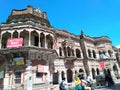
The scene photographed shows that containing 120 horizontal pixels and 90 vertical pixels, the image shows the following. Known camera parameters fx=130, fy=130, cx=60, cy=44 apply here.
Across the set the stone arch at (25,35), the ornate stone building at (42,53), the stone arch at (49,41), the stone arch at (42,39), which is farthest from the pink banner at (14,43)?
the stone arch at (49,41)

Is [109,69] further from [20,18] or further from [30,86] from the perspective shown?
[20,18]

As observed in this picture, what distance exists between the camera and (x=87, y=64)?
2698cm

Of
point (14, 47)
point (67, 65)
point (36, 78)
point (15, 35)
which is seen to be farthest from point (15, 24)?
point (67, 65)

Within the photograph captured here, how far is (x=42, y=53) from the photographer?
18.2 metres

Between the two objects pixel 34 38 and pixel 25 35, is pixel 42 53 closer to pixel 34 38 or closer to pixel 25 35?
pixel 34 38

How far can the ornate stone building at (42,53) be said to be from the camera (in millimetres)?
16938

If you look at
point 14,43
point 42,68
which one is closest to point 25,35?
point 14,43

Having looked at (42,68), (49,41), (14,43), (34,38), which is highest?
(34,38)

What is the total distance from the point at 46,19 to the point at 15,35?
6.17m

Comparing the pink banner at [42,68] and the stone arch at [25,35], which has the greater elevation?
the stone arch at [25,35]

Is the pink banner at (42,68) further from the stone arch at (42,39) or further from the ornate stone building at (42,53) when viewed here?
the stone arch at (42,39)

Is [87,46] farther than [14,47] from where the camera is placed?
Yes

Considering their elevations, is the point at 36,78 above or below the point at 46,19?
below

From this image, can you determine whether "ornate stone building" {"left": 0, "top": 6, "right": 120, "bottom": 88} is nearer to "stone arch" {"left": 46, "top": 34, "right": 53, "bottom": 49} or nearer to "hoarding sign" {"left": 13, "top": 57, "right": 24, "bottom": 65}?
"stone arch" {"left": 46, "top": 34, "right": 53, "bottom": 49}
